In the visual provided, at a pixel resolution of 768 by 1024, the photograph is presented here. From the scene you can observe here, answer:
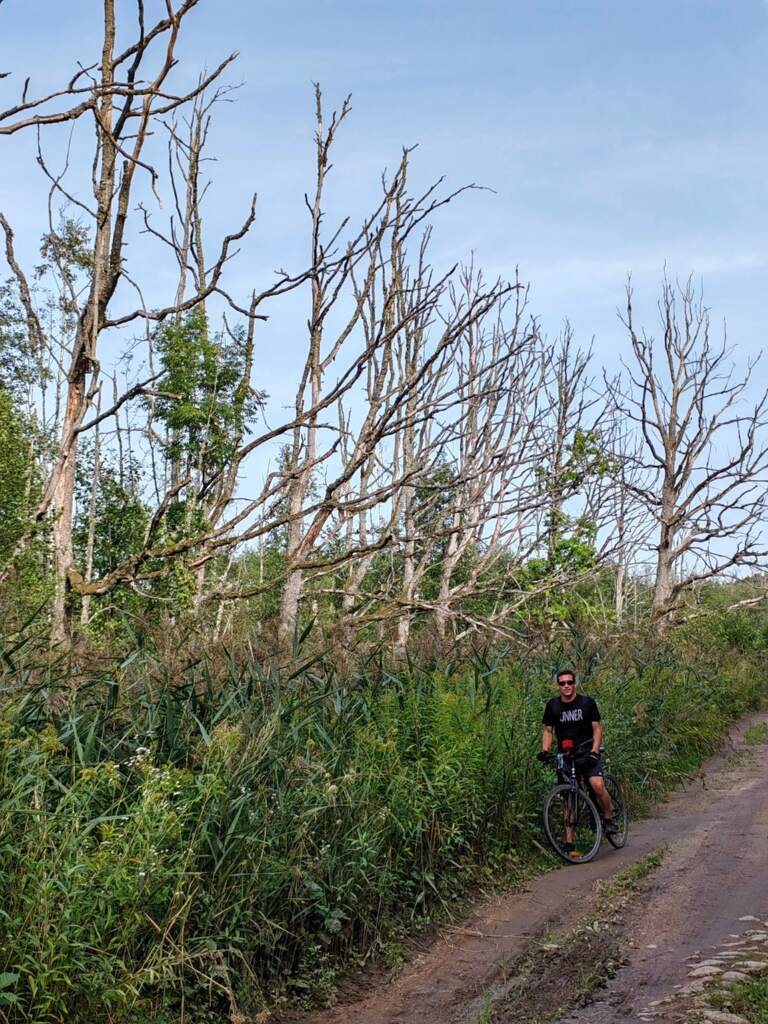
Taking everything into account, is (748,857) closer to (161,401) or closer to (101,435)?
(161,401)

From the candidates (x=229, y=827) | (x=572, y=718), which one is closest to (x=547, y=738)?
(x=572, y=718)

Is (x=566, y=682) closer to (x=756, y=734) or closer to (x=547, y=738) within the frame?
(x=547, y=738)

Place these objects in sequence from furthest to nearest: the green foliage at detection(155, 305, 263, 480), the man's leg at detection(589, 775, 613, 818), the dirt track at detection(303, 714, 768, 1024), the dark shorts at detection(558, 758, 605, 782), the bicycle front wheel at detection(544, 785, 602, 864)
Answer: the green foliage at detection(155, 305, 263, 480) → the dark shorts at detection(558, 758, 605, 782) → the man's leg at detection(589, 775, 613, 818) → the bicycle front wheel at detection(544, 785, 602, 864) → the dirt track at detection(303, 714, 768, 1024)

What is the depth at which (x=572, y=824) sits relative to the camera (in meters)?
9.56

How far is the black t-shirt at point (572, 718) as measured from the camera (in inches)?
397

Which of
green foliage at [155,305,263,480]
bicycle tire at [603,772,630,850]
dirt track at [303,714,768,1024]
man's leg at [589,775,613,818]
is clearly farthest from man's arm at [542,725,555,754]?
green foliage at [155,305,263,480]

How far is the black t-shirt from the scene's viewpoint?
10094 millimetres

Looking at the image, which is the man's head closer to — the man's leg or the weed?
the man's leg

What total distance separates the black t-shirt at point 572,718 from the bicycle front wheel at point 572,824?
561mm

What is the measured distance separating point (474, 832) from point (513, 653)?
526 centimetres

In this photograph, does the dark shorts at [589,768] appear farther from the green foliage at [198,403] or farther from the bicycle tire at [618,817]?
the green foliage at [198,403]

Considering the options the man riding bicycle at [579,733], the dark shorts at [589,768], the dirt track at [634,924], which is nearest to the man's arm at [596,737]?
the man riding bicycle at [579,733]

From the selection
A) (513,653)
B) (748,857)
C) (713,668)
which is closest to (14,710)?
(748,857)

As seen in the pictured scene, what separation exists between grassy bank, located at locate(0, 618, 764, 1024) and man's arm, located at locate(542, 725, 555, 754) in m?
0.28
